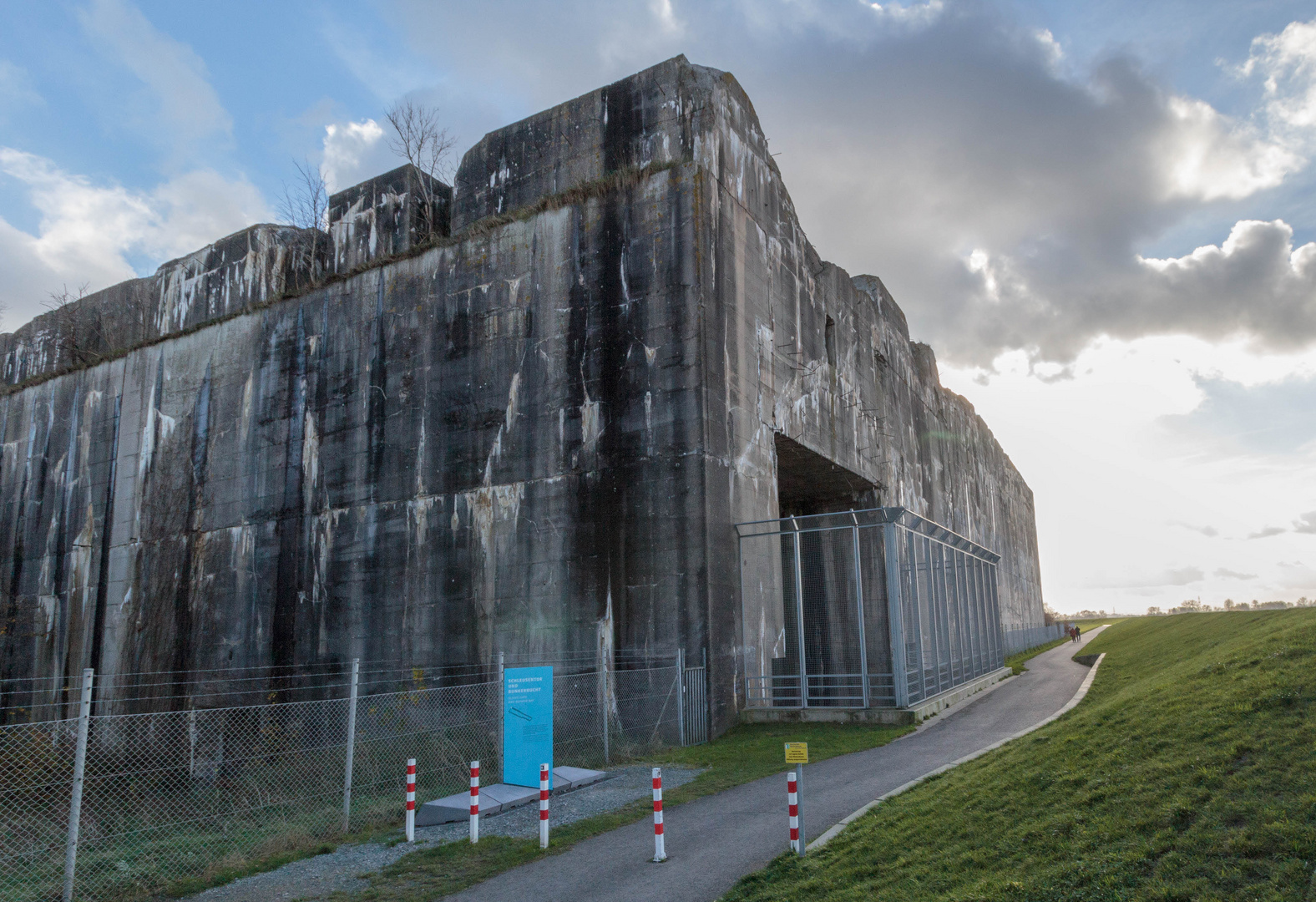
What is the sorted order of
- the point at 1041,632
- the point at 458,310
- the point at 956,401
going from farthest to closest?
the point at 1041,632 → the point at 956,401 → the point at 458,310

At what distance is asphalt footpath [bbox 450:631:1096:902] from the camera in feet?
29.2

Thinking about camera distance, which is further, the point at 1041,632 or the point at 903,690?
the point at 1041,632

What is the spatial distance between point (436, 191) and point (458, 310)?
217 inches

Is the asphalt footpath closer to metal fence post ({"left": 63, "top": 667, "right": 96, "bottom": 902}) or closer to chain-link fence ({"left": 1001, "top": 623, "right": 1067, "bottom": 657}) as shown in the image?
metal fence post ({"left": 63, "top": 667, "right": 96, "bottom": 902})

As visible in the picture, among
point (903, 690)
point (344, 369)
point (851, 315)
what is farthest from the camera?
point (851, 315)

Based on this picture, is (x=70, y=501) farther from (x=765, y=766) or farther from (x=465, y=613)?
(x=765, y=766)

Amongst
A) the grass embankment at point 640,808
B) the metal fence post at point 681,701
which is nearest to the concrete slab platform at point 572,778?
the grass embankment at point 640,808

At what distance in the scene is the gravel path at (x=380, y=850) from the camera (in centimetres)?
916

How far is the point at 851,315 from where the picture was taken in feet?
106

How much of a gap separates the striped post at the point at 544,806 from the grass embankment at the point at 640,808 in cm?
13

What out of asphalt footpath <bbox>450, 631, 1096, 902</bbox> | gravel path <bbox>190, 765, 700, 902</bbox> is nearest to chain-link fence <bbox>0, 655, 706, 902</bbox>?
gravel path <bbox>190, 765, 700, 902</bbox>

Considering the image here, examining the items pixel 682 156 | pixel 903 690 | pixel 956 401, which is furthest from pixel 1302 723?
pixel 956 401

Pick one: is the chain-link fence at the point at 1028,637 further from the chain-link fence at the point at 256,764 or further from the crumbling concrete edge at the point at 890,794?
the crumbling concrete edge at the point at 890,794

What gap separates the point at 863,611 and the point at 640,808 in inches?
712
